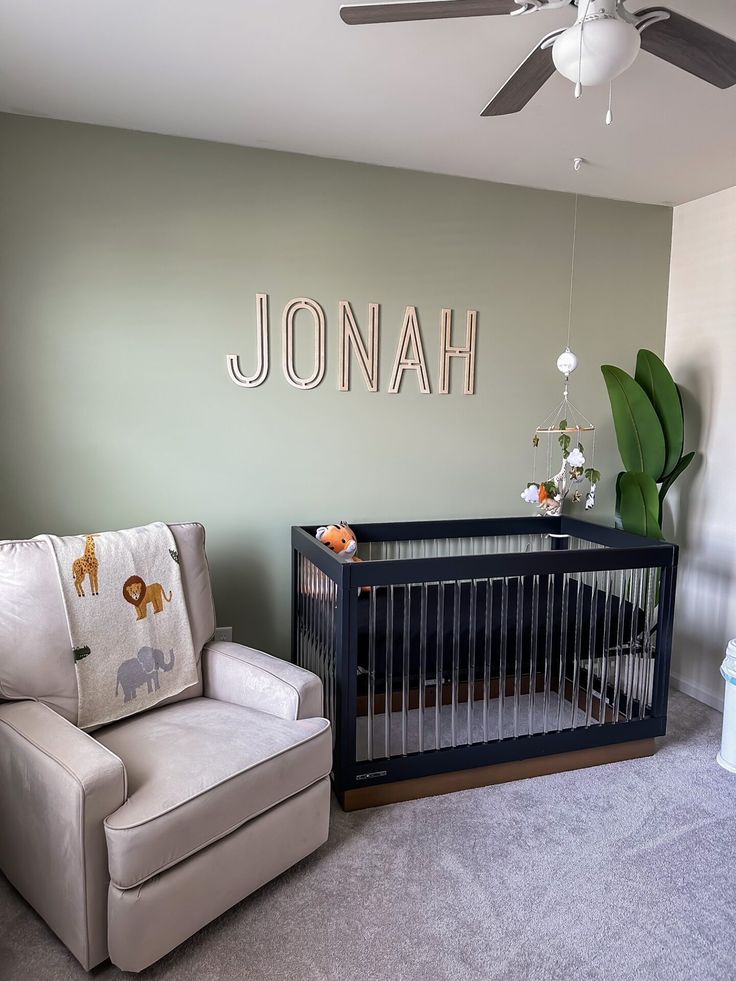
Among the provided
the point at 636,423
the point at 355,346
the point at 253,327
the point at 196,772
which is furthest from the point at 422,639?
the point at 636,423

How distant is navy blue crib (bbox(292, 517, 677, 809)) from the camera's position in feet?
7.47

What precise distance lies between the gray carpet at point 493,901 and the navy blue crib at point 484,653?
0.14 metres

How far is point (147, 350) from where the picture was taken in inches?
103

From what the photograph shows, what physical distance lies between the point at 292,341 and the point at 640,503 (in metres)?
1.63

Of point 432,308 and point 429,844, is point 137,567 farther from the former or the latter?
point 432,308

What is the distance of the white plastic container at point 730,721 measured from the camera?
260 cm

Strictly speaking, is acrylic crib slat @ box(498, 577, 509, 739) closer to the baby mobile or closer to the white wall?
the baby mobile

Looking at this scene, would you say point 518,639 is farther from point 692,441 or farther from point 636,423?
point 692,441

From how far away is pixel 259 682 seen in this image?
7.04ft

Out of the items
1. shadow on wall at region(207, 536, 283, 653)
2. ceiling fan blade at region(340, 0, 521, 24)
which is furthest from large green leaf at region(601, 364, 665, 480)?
ceiling fan blade at region(340, 0, 521, 24)

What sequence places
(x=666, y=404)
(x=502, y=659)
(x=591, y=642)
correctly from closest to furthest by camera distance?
1. (x=502, y=659)
2. (x=591, y=642)
3. (x=666, y=404)

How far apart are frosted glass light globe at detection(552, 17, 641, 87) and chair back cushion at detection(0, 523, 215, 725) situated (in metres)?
1.79

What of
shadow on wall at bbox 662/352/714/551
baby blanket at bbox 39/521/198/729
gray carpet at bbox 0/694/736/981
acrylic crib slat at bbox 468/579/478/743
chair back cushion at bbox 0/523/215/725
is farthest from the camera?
shadow on wall at bbox 662/352/714/551

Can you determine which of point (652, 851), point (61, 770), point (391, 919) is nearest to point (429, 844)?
point (391, 919)
